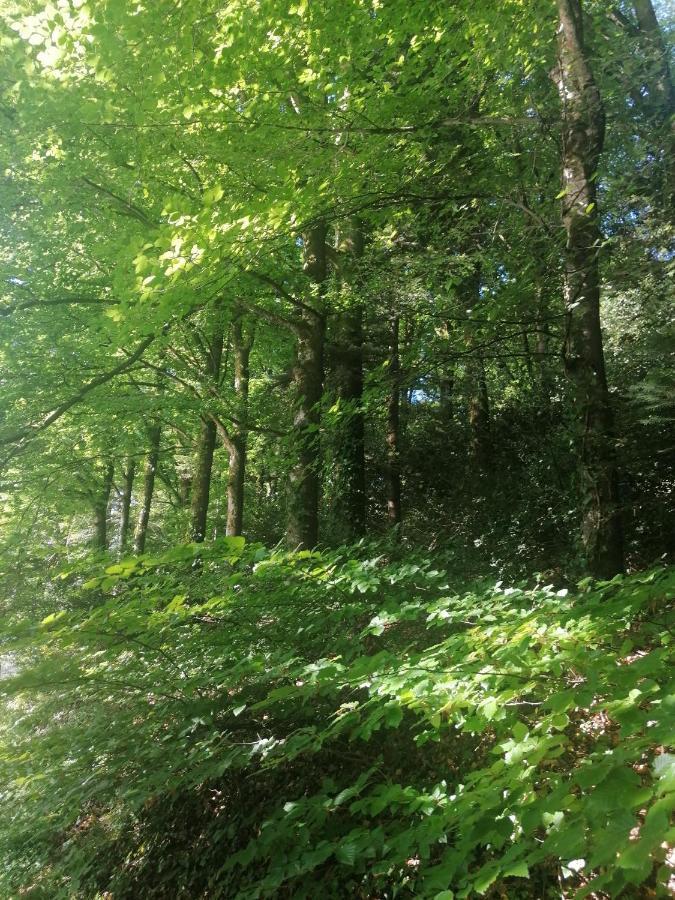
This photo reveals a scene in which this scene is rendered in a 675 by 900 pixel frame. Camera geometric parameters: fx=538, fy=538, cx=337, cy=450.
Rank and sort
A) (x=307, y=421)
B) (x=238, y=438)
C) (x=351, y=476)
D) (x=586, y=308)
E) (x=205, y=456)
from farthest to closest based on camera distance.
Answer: (x=205, y=456)
(x=238, y=438)
(x=351, y=476)
(x=307, y=421)
(x=586, y=308)

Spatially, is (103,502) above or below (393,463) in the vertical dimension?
below

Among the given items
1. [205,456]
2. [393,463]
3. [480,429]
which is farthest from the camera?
[205,456]

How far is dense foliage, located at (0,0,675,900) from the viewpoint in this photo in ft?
8.14

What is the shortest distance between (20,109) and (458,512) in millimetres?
8743

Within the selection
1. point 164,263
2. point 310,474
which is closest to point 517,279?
point 310,474

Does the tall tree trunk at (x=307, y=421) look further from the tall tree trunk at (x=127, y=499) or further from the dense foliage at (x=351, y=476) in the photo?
the tall tree trunk at (x=127, y=499)

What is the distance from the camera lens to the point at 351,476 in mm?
8258

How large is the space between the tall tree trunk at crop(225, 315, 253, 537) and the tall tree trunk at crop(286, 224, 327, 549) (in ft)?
8.06

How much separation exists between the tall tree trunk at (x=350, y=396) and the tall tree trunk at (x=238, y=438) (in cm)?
204

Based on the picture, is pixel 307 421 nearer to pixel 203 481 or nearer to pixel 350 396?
pixel 350 396

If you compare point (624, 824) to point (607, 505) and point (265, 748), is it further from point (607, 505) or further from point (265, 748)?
point (607, 505)

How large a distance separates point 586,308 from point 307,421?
3813mm

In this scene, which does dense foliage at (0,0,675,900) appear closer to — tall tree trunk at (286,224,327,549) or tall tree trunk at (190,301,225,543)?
tall tree trunk at (286,224,327,549)

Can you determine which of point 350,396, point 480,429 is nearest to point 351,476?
point 350,396
